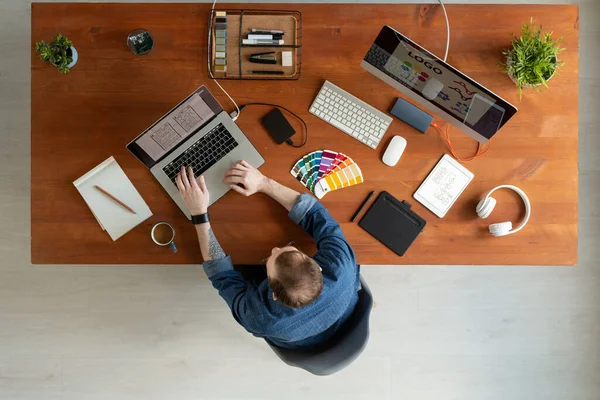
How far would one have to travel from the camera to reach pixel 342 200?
1.56 meters

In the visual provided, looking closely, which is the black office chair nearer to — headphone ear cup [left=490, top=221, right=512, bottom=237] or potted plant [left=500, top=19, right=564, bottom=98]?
headphone ear cup [left=490, top=221, right=512, bottom=237]

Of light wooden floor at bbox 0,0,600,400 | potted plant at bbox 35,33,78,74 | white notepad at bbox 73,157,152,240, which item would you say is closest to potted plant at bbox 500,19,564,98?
light wooden floor at bbox 0,0,600,400

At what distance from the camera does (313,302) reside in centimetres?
134

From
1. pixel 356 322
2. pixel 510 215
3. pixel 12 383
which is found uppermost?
pixel 510 215

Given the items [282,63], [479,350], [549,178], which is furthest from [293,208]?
[479,350]

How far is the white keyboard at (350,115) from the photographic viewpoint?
5.11ft

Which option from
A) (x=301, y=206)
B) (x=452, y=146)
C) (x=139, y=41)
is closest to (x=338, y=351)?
(x=301, y=206)

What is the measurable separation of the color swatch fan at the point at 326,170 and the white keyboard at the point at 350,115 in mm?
101

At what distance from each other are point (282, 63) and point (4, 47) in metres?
1.66

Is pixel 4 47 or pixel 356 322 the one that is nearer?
pixel 356 322

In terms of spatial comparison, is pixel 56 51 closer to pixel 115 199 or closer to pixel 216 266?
pixel 115 199

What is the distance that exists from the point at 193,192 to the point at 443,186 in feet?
2.92

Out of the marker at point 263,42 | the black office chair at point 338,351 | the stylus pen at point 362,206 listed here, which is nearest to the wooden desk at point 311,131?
the stylus pen at point 362,206

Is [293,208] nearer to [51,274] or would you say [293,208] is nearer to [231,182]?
[231,182]
